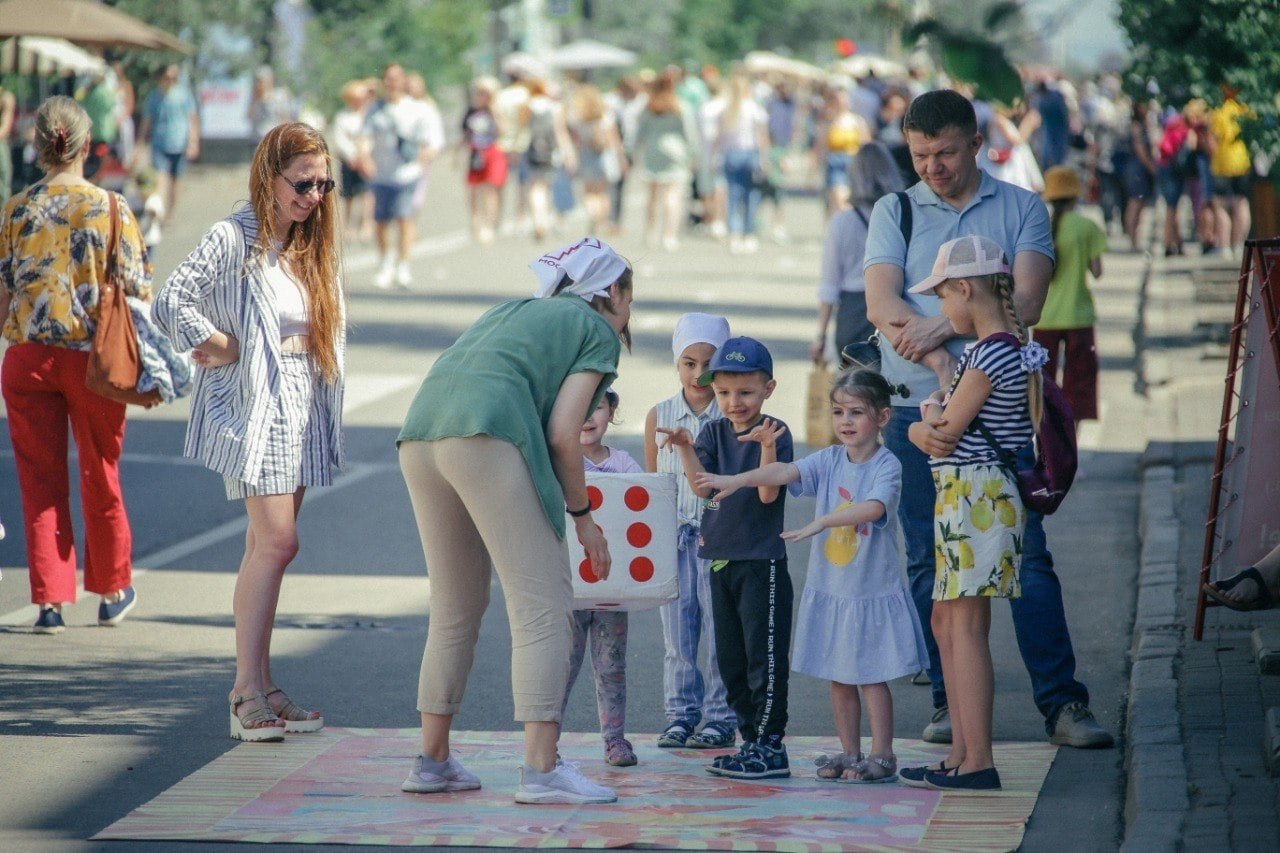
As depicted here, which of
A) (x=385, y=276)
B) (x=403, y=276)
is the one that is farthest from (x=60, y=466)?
(x=385, y=276)

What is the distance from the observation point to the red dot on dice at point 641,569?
5.90 meters

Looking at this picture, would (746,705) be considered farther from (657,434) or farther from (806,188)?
(806,188)

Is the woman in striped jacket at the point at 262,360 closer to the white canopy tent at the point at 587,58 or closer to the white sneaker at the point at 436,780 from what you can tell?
the white sneaker at the point at 436,780

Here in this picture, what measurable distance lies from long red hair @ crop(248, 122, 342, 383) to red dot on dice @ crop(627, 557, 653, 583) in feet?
4.64

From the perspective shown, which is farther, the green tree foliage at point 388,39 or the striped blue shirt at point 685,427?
the green tree foliage at point 388,39

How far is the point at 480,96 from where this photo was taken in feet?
86.9

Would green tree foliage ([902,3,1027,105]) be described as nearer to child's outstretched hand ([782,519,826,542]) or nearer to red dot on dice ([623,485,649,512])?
child's outstretched hand ([782,519,826,542])

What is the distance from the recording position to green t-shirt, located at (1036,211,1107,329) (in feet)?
36.6

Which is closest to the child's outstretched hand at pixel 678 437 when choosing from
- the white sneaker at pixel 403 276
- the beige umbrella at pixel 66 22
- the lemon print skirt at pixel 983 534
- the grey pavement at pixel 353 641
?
the lemon print skirt at pixel 983 534

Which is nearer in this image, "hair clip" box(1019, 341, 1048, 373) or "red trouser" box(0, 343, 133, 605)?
"hair clip" box(1019, 341, 1048, 373)

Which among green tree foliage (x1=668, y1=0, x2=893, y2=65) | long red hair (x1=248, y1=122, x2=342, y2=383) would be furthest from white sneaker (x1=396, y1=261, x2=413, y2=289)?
green tree foliage (x1=668, y1=0, x2=893, y2=65)

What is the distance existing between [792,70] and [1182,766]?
52530 mm

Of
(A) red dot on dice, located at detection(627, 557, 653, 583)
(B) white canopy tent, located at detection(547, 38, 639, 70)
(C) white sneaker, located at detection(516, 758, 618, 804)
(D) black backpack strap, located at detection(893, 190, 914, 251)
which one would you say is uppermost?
(B) white canopy tent, located at detection(547, 38, 639, 70)

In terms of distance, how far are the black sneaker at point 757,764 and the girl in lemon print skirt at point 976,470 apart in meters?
0.58
